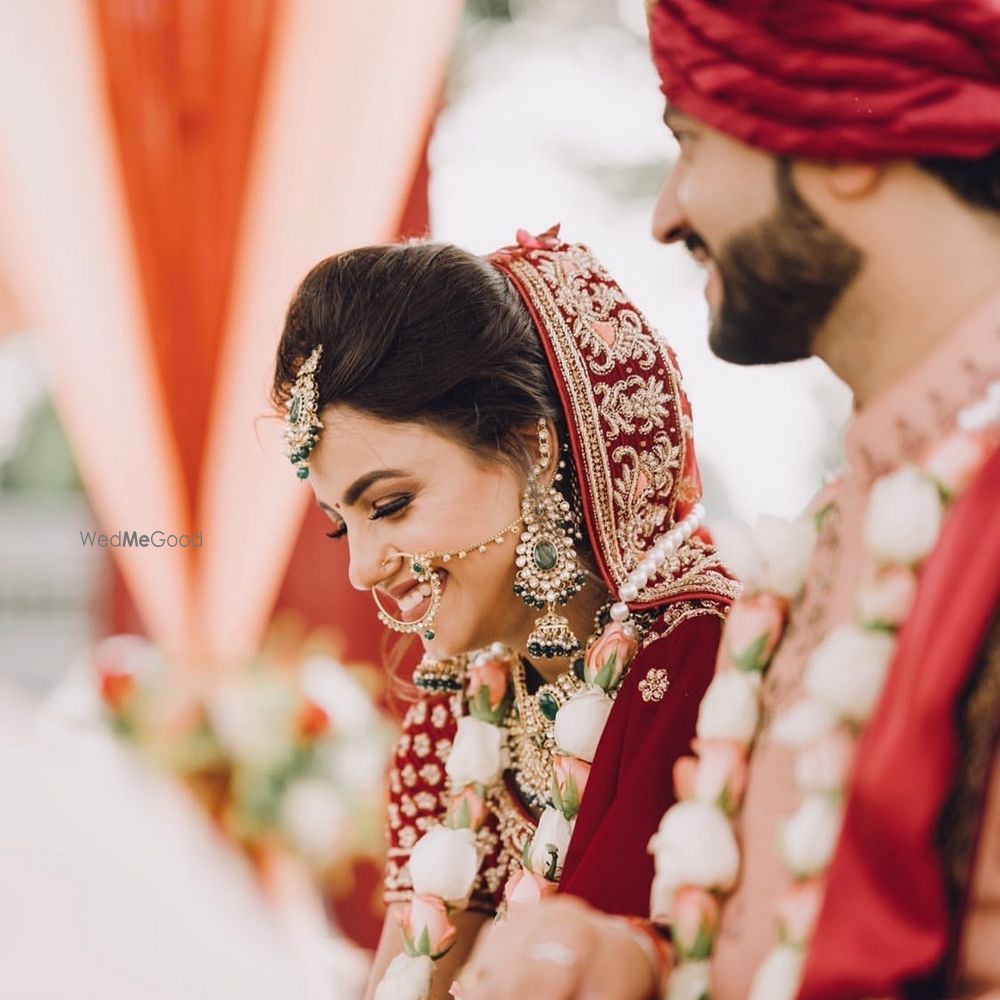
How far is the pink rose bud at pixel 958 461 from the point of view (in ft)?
2.61

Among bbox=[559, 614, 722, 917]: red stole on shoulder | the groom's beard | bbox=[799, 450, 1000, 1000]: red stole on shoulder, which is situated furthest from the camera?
bbox=[559, 614, 722, 917]: red stole on shoulder

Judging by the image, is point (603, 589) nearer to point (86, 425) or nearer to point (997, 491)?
point (997, 491)

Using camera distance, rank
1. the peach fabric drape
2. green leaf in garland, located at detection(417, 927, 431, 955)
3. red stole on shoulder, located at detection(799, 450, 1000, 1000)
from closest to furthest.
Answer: red stole on shoulder, located at detection(799, 450, 1000, 1000) → green leaf in garland, located at detection(417, 927, 431, 955) → the peach fabric drape

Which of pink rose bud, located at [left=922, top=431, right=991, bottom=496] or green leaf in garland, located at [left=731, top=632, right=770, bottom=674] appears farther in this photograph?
green leaf in garland, located at [left=731, top=632, right=770, bottom=674]

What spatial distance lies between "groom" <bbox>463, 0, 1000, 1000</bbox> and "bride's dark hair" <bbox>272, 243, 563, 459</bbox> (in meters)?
0.47

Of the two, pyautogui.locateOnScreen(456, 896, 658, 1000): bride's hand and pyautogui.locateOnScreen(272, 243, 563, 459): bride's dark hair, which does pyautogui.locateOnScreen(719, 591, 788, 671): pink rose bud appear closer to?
pyautogui.locateOnScreen(456, 896, 658, 1000): bride's hand


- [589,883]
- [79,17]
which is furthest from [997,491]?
[79,17]

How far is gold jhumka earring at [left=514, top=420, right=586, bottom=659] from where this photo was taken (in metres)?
1.37

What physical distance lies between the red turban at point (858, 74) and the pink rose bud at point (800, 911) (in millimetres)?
418

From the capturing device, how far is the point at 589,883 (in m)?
1.11

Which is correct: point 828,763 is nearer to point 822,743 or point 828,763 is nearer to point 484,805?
point 822,743

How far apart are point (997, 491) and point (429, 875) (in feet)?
2.78

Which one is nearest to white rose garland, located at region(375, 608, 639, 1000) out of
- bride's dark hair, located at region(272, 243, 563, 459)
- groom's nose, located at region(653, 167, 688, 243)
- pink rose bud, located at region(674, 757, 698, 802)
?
bride's dark hair, located at region(272, 243, 563, 459)

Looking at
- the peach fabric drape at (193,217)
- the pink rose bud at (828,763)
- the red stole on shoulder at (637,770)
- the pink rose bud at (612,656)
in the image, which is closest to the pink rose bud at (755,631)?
the pink rose bud at (828,763)
